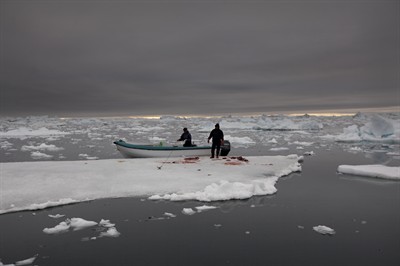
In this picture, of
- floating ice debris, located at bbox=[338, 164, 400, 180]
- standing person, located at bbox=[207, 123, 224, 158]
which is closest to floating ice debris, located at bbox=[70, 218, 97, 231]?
standing person, located at bbox=[207, 123, 224, 158]

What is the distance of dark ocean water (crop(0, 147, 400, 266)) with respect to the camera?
5.23 meters

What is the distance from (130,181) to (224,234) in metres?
4.66

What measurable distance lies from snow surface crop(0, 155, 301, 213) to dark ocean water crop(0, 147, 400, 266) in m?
0.38

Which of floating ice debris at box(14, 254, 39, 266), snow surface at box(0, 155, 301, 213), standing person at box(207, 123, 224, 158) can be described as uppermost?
standing person at box(207, 123, 224, 158)

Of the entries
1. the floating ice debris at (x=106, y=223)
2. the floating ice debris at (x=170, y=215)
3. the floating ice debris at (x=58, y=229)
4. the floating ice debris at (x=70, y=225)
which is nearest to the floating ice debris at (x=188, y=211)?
the floating ice debris at (x=170, y=215)

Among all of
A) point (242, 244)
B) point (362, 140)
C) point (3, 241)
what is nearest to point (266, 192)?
point (242, 244)

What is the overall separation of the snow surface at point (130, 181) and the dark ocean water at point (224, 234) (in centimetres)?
38

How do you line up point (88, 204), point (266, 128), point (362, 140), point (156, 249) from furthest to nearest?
point (266, 128), point (362, 140), point (88, 204), point (156, 249)

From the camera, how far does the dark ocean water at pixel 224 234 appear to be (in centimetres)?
523

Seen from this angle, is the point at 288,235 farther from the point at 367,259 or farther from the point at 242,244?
the point at 367,259

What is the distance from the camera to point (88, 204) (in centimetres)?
802

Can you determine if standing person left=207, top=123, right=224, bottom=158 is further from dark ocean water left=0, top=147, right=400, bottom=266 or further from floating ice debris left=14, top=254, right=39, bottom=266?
floating ice debris left=14, top=254, right=39, bottom=266

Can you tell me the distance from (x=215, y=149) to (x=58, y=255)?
441 inches

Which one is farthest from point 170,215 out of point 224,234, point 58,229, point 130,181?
point 130,181
